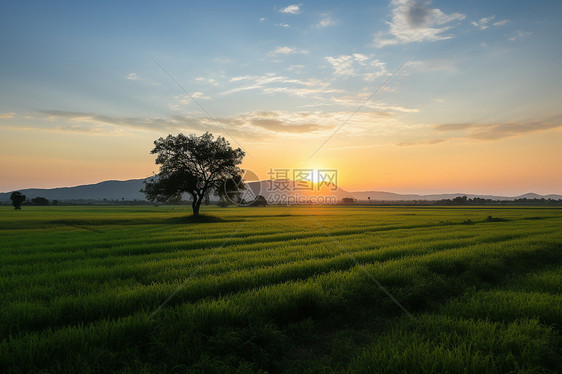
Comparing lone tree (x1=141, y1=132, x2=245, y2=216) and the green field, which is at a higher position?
lone tree (x1=141, y1=132, x2=245, y2=216)

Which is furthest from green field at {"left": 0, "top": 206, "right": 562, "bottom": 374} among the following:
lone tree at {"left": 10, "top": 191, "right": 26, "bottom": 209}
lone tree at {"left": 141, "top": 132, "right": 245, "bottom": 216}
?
lone tree at {"left": 10, "top": 191, "right": 26, "bottom": 209}

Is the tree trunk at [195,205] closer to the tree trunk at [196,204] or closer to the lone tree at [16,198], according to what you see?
the tree trunk at [196,204]

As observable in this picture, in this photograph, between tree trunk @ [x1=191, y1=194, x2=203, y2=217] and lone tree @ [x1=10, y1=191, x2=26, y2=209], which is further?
lone tree @ [x1=10, y1=191, x2=26, y2=209]

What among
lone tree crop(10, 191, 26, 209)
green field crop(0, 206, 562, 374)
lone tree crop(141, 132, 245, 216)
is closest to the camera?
green field crop(0, 206, 562, 374)

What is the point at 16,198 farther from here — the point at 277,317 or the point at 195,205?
the point at 277,317

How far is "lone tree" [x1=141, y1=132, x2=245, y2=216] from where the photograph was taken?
40.6m

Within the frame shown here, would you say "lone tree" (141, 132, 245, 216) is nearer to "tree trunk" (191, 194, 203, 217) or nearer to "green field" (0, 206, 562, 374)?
"tree trunk" (191, 194, 203, 217)

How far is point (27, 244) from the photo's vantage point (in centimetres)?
1507

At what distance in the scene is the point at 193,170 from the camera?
4206 centimetres

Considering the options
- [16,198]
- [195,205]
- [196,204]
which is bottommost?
[195,205]

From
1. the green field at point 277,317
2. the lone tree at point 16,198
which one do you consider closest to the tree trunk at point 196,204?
the green field at point 277,317

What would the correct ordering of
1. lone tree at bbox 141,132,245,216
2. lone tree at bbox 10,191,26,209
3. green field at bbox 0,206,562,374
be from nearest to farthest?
green field at bbox 0,206,562,374 → lone tree at bbox 141,132,245,216 → lone tree at bbox 10,191,26,209

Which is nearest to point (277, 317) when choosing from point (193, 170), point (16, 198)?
point (193, 170)

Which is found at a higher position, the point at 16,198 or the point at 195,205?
the point at 16,198
